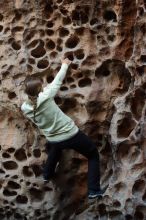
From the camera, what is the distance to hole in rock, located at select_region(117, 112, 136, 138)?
15.8 feet

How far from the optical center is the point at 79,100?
195 inches

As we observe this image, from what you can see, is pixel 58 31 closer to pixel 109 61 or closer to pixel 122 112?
pixel 109 61

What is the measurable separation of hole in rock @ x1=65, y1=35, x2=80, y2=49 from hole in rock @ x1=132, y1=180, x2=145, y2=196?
3.72 feet

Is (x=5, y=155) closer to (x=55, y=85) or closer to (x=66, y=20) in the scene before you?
(x=55, y=85)

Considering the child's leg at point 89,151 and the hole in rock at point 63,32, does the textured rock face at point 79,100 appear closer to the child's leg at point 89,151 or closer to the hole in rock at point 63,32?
the hole in rock at point 63,32

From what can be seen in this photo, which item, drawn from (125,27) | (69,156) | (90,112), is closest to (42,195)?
(69,156)

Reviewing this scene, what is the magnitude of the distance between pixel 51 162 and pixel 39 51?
0.86 meters

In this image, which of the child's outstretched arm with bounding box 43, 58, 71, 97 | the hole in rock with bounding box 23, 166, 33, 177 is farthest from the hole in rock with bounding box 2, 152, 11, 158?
the child's outstretched arm with bounding box 43, 58, 71, 97

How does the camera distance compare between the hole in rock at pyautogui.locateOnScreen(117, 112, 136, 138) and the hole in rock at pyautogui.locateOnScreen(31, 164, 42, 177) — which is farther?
the hole in rock at pyautogui.locateOnScreen(31, 164, 42, 177)

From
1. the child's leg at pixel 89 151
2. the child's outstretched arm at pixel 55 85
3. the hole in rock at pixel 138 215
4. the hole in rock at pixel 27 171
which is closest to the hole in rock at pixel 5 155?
the hole in rock at pixel 27 171

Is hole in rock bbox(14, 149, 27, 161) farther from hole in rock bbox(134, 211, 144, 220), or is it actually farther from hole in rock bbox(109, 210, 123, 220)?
hole in rock bbox(134, 211, 144, 220)

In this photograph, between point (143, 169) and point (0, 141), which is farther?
point (0, 141)

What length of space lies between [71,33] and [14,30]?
0.46 meters

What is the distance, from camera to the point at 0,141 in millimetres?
5117
